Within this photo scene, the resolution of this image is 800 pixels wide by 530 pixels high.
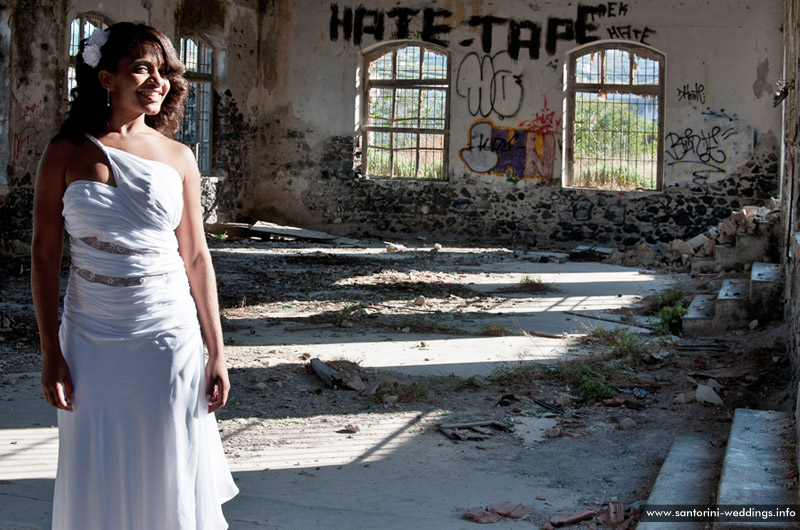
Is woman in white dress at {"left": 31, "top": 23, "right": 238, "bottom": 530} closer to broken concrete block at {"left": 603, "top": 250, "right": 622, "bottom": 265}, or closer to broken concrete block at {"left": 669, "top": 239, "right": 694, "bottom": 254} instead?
broken concrete block at {"left": 603, "top": 250, "right": 622, "bottom": 265}

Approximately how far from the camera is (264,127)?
52.3ft

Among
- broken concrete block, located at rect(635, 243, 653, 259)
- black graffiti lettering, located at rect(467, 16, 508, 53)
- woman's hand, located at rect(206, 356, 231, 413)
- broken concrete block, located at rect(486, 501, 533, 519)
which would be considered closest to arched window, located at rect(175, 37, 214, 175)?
black graffiti lettering, located at rect(467, 16, 508, 53)

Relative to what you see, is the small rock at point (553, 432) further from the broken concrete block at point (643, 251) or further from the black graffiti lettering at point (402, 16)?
the black graffiti lettering at point (402, 16)

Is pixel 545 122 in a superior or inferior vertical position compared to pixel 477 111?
inferior

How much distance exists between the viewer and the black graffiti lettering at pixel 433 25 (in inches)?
585

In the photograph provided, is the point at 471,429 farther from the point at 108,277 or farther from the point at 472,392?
the point at 108,277

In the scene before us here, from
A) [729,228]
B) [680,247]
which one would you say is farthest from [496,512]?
[680,247]

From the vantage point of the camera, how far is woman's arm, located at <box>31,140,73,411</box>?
8.14ft

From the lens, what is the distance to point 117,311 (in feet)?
8.24

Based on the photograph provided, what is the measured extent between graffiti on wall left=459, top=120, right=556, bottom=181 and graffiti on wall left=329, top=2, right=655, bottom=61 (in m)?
Answer: 1.26

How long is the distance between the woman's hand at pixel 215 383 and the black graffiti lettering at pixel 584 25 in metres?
12.7

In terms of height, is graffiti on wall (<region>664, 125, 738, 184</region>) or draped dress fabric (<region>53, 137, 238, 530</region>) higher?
graffiti on wall (<region>664, 125, 738, 184</region>)

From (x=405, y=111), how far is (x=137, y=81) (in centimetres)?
1289

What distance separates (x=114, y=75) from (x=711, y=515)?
270cm
